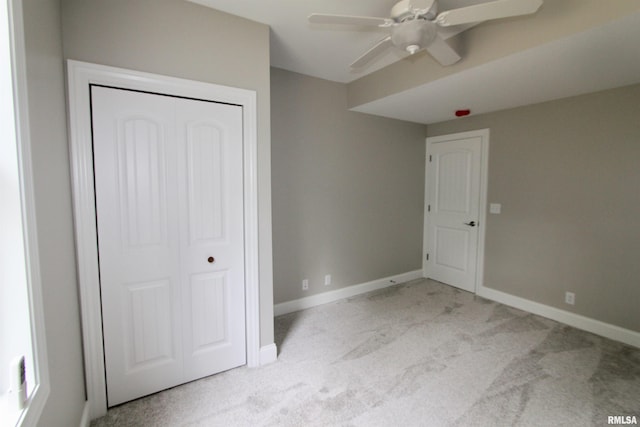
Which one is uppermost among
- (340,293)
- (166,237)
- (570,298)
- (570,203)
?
(570,203)

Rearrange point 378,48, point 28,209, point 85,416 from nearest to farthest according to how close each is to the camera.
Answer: point 28,209
point 85,416
point 378,48

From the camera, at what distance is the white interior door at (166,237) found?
5.67 feet

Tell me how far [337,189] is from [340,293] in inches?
49.9

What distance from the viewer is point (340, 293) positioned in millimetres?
3514

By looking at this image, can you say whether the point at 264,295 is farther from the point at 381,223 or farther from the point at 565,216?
the point at 565,216

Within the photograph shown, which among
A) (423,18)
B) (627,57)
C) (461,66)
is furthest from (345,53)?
(627,57)

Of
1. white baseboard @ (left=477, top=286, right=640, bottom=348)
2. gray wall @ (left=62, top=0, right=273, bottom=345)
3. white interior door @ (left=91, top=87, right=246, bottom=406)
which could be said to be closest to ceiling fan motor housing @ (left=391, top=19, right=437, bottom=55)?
gray wall @ (left=62, top=0, right=273, bottom=345)

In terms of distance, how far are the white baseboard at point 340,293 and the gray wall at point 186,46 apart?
85 centimetres

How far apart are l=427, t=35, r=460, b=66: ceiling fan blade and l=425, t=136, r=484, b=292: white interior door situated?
75.4 inches

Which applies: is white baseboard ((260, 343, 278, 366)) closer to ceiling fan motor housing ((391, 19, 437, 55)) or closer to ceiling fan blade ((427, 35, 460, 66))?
ceiling fan motor housing ((391, 19, 437, 55))

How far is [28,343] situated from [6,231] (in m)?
0.36

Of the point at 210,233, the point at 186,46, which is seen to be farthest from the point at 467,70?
the point at 210,233

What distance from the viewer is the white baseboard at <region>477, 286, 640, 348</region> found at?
258cm

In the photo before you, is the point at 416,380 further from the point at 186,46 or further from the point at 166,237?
the point at 186,46
